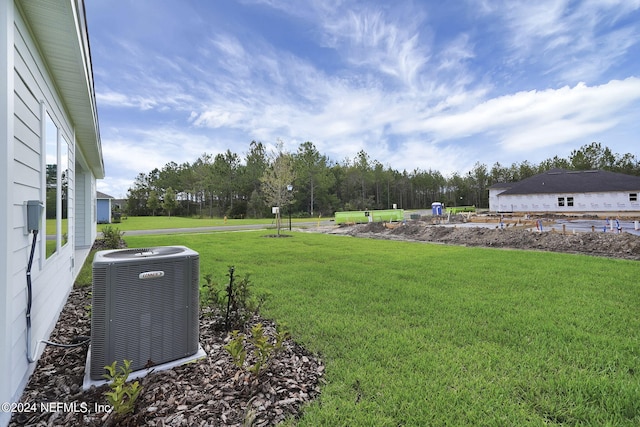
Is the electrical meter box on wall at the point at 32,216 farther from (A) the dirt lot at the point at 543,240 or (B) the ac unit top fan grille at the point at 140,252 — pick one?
(A) the dirt lot at the point at 543,240

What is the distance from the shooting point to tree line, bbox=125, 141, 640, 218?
133 ft

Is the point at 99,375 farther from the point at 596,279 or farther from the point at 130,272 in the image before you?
the point at 596,279

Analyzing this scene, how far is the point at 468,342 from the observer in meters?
2.78

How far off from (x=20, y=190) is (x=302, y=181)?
132ft

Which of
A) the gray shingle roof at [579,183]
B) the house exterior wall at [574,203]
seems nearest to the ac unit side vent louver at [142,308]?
the house exterior wall at [574,203]

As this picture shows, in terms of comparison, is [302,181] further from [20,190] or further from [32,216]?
[20,190]

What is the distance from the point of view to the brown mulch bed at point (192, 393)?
1.70 m

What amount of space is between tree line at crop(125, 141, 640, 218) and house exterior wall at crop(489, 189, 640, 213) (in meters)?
18.9

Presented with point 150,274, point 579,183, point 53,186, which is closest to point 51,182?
point 53,186

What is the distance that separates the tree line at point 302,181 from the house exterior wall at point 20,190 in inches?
1196

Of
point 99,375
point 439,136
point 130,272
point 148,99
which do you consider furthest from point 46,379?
point 439,136

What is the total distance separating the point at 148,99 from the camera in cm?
1388

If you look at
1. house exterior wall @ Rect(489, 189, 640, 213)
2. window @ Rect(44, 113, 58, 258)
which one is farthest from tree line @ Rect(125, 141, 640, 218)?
window @ Rect(44, 113, 58, 258)

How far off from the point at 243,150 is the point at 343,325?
1661 inches
